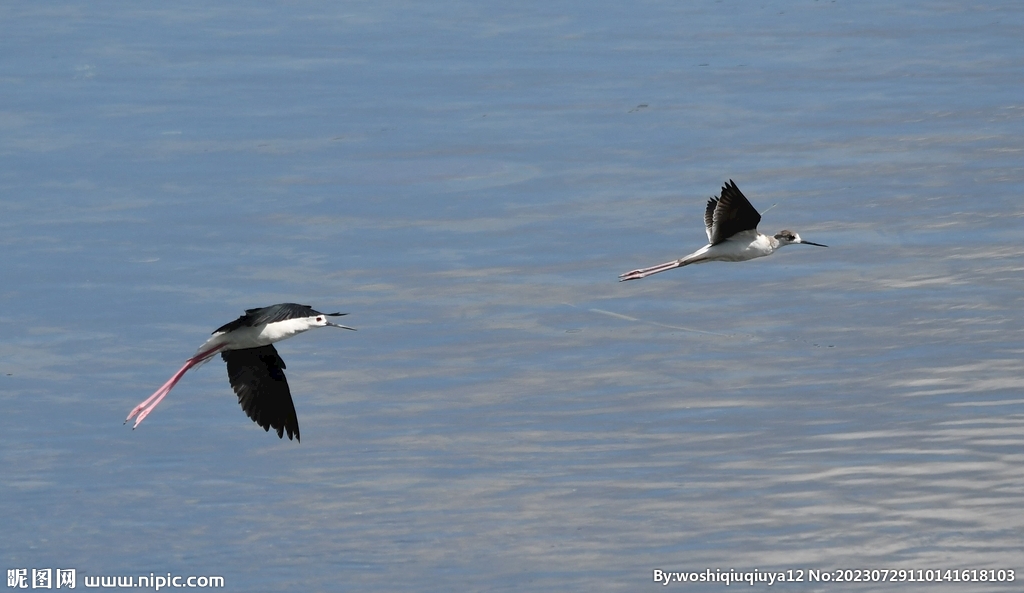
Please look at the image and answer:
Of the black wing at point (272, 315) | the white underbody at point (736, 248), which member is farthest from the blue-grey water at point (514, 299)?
the black wing at point (272, 315)

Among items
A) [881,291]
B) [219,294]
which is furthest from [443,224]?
[881,291]

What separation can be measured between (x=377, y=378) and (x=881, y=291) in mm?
7079

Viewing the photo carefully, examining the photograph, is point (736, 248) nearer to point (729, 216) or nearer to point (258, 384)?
point (729, 216)

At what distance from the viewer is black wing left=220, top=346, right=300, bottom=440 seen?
838 inches

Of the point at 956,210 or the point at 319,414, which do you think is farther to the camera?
the point at 956,210

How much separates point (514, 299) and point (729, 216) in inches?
304

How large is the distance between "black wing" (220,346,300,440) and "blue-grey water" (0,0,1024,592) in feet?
7.74

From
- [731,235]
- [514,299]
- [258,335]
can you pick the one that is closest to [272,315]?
[258,335]

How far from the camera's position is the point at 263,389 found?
2136cm

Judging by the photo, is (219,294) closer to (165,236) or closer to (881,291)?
(165,236)

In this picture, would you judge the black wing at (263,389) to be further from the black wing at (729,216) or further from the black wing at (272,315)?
the black wing at (729,216)

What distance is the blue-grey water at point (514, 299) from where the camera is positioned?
23.9m

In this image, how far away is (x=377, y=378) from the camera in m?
27.3

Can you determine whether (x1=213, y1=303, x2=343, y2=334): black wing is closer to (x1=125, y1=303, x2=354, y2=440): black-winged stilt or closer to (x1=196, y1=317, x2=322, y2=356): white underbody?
(x1=196, y1=317, x2=322, y2=356): white underbody
